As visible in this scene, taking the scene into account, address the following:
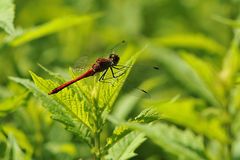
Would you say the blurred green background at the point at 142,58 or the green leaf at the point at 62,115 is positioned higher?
the green leaf at the point at 62,115

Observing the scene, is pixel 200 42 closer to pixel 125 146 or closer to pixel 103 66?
pixel 103 66

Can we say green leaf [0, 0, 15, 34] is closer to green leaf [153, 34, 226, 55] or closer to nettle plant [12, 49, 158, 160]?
nettle plant [12, 49, 158, 160]

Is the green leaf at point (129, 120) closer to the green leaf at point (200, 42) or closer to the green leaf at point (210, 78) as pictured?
the green leaf at point (210, 78)

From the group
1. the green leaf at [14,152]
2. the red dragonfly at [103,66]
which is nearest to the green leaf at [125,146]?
the red dragonfly at [103,66]


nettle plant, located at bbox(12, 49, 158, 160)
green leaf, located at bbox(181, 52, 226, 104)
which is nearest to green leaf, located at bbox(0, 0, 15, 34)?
nettle plant, located at bbox(12, 49, 158, 160)

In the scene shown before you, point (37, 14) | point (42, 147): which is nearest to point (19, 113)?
point (42, 147)

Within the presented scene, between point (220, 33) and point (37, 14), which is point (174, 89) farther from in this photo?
point (37, 14)
